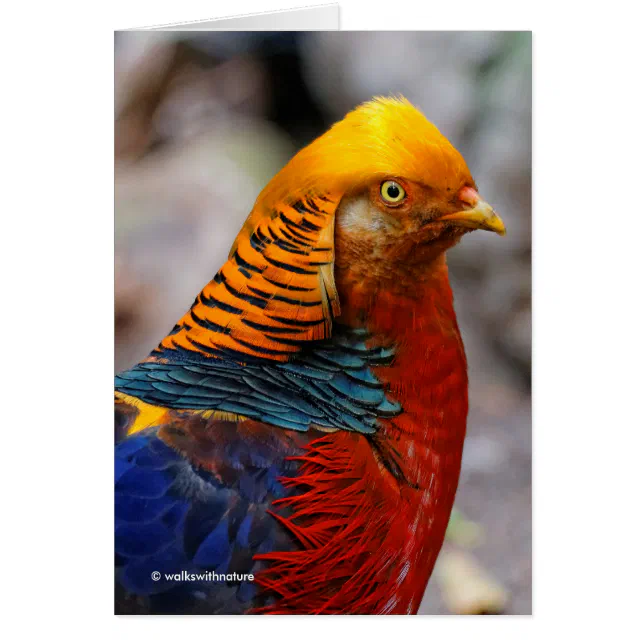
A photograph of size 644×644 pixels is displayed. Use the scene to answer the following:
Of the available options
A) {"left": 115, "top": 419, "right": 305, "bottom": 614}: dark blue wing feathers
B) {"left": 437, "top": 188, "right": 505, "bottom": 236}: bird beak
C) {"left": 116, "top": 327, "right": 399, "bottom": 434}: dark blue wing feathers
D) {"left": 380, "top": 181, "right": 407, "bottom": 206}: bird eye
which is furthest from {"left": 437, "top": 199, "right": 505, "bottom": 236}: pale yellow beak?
{"left": 115, "top": 419, "right": 305, "bottom": 614}: dark blue wing feathers

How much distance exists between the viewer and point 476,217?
2.11 metres

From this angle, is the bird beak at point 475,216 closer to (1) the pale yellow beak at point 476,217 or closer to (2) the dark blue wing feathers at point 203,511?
(1) the pale yellow beak at point 476,217

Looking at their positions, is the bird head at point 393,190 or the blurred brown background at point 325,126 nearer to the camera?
the bird head at point 393,190

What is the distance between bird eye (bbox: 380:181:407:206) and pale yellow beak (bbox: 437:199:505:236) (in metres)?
0.13

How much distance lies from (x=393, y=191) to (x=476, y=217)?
248 mm

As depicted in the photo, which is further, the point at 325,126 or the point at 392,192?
the point at 325,126

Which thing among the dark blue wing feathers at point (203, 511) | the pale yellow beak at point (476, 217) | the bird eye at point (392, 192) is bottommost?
the dark blue wing feathers at point (203, 511)

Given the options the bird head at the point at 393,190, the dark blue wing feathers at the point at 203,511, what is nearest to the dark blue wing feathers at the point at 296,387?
the dark blue wing feathers at the point at 203,511

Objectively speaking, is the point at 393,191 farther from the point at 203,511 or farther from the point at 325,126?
the point at 203,511

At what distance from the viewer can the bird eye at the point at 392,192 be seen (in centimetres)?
210

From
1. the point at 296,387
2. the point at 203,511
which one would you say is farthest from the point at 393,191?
the point at 203,511

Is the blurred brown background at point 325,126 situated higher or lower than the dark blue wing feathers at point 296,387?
higher

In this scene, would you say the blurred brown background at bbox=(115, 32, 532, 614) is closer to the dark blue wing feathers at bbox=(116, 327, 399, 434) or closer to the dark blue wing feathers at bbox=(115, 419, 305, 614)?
the dark blue wing feathers at bbox=(116, 327, 399, 434)
